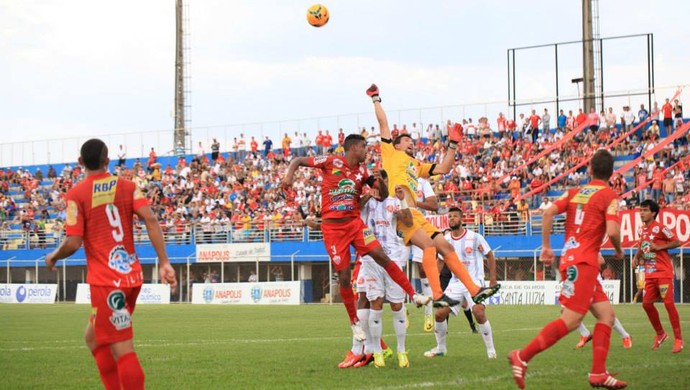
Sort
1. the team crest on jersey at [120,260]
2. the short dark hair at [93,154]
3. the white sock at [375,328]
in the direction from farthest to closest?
the white sock at [375,328] < the short dark hair at [93,154] < the team crest on jersey at [120,260]

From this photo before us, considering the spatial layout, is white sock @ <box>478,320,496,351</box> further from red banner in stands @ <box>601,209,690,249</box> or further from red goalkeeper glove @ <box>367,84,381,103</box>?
red banner in stands @ <box>601,209,690,249</box>

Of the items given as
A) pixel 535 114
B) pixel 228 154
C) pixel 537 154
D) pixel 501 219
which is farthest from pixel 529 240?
pixel 228 154

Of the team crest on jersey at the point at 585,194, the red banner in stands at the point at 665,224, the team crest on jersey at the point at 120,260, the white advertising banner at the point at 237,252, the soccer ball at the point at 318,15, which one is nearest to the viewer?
→ the team crest on jersey at the point at 120,260

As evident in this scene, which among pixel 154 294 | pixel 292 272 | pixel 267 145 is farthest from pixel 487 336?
pixel 267 145

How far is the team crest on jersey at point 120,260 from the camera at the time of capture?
870 cm

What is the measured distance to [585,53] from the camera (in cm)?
5453

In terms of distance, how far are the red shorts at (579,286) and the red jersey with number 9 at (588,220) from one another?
0.21ft

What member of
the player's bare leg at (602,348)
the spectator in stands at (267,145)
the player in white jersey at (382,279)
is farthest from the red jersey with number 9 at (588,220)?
the spectator in stands at (267,145)

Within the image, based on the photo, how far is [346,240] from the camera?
13.7 m

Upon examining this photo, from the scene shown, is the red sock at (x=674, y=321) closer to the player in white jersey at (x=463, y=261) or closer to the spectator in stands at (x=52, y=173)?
the player in white jersey at (x=463, y=261)

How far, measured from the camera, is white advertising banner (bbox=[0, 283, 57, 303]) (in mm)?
52062

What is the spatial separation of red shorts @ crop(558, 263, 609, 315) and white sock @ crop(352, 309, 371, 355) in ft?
13.4

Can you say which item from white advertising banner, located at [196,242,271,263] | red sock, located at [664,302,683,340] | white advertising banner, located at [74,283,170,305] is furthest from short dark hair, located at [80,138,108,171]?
white advertising banner, located at [74,283,170,305]

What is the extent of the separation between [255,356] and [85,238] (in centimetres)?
720
